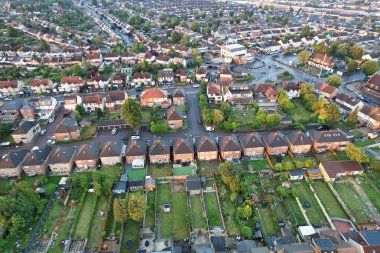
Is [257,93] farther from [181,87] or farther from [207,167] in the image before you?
[207,167]

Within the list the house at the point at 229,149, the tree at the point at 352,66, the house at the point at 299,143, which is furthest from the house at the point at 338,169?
the tree at the point at 352,66

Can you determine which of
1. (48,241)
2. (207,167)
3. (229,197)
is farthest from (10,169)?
(229,197)

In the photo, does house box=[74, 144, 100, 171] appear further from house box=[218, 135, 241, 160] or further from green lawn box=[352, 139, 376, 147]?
green lawn box=[352, 139, 376, 147]

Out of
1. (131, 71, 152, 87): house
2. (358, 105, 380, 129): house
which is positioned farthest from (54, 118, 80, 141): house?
(358, 105, 380, 129): house

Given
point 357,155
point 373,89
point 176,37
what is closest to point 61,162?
point 357,155

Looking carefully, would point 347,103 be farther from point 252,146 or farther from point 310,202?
point 310,202
